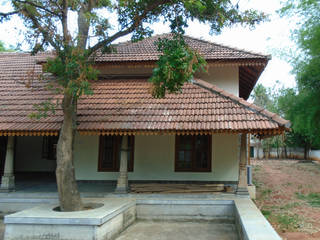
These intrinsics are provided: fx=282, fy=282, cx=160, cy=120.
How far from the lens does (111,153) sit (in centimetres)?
1034

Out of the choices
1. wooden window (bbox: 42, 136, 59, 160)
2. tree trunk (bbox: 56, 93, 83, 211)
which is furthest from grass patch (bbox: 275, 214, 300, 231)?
wooden window (bbox: 42, 136, 59, 160)

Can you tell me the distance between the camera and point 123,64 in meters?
10.2

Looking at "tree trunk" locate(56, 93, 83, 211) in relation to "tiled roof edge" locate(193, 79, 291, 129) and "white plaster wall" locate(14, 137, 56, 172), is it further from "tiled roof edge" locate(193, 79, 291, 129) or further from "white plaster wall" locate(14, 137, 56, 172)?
"white plaster wall" locate(14, 137, 56, 172)

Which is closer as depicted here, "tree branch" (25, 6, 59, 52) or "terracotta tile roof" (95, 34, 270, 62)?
"tree branch" (25, 6, 59, 52)

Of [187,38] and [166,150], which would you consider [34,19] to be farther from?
[187,38]

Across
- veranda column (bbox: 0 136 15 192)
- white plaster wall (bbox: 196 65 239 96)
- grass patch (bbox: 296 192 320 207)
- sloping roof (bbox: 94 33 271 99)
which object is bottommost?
grass patch (bbox: 296 192 320 207)

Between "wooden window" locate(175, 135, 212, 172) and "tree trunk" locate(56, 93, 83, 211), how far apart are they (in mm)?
4324

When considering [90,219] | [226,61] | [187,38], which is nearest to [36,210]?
[90,219]

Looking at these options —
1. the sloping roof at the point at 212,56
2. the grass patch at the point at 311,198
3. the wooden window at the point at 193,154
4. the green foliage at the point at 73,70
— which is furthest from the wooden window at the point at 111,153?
the grass patch at the point at 311,198

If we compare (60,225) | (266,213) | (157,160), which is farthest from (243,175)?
(60,225)

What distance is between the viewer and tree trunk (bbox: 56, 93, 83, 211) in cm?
626

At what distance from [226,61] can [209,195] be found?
4.58m

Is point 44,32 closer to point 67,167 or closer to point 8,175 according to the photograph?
point 67,167

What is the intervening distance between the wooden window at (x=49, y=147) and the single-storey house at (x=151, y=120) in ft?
8.48
